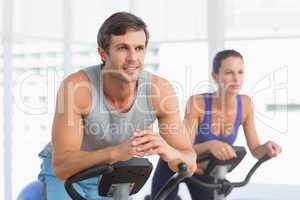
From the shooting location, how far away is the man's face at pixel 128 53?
4.50 ft

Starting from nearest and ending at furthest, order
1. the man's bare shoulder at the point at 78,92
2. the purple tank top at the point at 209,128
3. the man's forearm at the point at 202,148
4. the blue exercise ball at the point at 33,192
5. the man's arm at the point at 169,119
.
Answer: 1. the man's bare shoulder at the point at 78,92
2. the man's arm at the point at 169,119
3. the blue exercise ball at the point at 33,192
4. the man's forearm at the point at 202,148
5. the purple tank top at the point at 209,128

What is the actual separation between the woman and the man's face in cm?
85

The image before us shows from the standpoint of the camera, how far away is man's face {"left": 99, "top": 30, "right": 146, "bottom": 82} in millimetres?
1372

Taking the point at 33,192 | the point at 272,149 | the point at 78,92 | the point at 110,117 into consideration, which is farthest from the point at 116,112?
the point at 272,149

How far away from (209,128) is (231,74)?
272mm

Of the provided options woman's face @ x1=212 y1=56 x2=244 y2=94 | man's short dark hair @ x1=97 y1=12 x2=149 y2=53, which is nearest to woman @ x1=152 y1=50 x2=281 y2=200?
woman's face @ x1=212 y1=56 x2=244 y2=94

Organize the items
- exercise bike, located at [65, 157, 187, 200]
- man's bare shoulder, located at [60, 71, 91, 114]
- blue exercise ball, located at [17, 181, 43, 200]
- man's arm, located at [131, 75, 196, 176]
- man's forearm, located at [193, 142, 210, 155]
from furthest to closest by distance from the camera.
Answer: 1. man's forearm, located at [193, 142, 210, 155]
2. blue exercise ball, located at [17, 181, 43, 200]
3. man's arm, located at [131, 75, 196, 176]
4. man's bare shoulder, located at [60, 71, 91, 114]
5. exercise bike, located at [65, 157, 187, 200]

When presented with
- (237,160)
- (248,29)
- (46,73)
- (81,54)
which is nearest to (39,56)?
(46,73)

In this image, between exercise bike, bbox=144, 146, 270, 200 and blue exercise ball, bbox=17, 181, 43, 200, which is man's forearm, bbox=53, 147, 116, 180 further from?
exercise bike, bbox=144, 146, 270, 200

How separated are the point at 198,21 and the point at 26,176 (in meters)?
1.80

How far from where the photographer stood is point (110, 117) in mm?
1512

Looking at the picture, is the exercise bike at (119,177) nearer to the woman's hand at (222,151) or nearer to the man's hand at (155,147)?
the man's hand at (155,147)

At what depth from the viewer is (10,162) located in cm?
323

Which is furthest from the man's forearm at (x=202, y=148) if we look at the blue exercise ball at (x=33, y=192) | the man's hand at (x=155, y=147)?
the blue exercise ball at (x=33, y=192)
